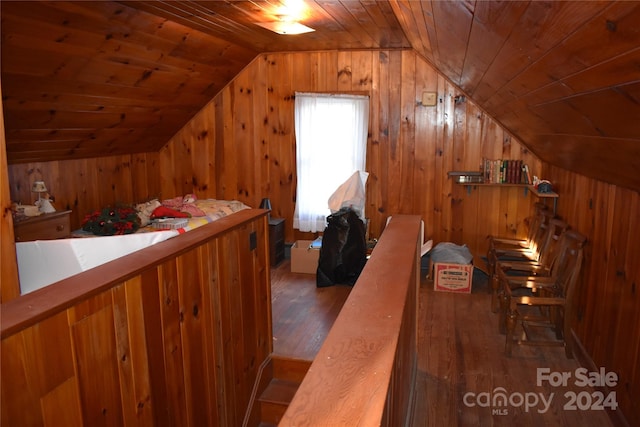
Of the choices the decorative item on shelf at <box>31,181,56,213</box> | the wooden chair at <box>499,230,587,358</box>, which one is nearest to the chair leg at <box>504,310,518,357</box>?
the wooden chair at <box>499,230,587,358</box>

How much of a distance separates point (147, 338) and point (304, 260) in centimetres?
328

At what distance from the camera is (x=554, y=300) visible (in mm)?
3361

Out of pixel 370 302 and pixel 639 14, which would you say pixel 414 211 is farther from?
pixel 639 14

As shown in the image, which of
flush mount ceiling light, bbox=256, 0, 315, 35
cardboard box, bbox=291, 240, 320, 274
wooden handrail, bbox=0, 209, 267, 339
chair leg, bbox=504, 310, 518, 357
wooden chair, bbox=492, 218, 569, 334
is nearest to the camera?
wooden handrail, bbox=0, 209, 267, 339

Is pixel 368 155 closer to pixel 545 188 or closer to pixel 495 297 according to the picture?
pixel 545 188

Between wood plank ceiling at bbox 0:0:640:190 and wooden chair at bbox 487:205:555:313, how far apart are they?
77cm

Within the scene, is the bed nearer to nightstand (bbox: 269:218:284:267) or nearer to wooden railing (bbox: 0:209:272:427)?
wooden railing (bbox: 0:209:272:427)

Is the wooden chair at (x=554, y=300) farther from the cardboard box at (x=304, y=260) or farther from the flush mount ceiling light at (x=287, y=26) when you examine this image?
the flush mount ceiling light at (x=287, y=26)

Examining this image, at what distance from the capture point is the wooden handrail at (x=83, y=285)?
4.40 feet

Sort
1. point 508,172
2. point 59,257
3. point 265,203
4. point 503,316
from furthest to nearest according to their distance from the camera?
point 265,203 < point 508,172 < point 503,316 < point 59,257

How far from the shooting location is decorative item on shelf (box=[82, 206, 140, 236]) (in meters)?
3.87

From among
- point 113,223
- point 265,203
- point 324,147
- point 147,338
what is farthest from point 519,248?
point 147,338

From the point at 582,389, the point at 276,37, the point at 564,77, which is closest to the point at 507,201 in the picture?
the point at 582,389

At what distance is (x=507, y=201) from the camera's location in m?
5.00
